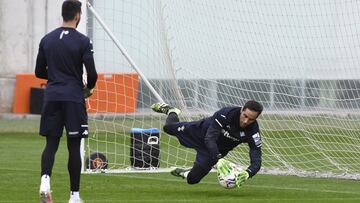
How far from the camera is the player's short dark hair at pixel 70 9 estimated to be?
10.2 m

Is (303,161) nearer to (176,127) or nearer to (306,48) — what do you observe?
(306,48)

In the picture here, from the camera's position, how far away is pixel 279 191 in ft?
41.5

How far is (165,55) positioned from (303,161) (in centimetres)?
289

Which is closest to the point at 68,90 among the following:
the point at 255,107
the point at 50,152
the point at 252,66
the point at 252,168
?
the point at 50,152

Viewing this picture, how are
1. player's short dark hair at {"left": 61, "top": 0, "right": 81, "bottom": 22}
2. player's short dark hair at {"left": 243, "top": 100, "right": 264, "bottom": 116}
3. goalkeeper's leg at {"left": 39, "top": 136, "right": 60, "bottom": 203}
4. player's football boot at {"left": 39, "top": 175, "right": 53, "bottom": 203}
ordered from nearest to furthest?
player's football boot at {"left": 39, "top": 175, "right": 53, "bottom": 203} → goalkeeper's leg at {"left": 39, "top": 136, "right": 60, "bottom": 203} → player's short dark hair at {"left": 61, "top": 0, "right": 81, "bottom": 22} → player's short dark hair at {"left": 243, "top": 100, "right": 264, "bottom": 116}

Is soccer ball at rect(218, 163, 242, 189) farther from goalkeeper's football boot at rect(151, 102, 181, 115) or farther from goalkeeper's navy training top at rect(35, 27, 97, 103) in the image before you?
goalkeeper's football boot at rect(151, 102, 181, 115)

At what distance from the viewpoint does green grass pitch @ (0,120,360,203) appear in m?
11.5

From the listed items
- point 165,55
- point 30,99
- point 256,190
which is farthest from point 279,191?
point 30,99

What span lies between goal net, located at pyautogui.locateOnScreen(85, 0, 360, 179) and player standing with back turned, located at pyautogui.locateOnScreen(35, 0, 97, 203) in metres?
5.05

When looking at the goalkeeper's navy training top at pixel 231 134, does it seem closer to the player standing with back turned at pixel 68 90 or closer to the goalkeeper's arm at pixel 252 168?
the goalkeeper's arm at pixel 252 168

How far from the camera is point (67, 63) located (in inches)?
403

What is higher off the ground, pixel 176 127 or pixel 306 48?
pixel 306 48

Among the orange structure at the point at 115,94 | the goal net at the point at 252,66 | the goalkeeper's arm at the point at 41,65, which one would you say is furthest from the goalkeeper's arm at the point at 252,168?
the orange structure at the point at 115,94

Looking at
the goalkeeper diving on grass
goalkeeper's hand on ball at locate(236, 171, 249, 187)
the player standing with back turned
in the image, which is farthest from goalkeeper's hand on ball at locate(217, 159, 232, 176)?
the player standing with back turned
